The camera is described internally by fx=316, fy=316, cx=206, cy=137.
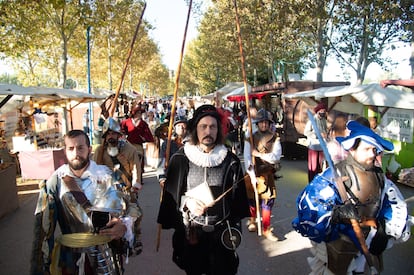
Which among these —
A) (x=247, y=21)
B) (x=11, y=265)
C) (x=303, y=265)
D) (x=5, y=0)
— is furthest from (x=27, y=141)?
(x=247, y=21)

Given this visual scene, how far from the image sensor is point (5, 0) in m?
8.12

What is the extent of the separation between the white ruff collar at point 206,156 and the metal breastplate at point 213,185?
0.04 metres

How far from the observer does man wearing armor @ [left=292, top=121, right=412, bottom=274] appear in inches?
86.4

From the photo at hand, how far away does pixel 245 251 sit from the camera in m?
4.12

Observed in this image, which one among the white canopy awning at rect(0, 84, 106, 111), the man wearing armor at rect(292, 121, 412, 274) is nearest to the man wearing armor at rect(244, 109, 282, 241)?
the man wearing armor at rect(292, 121, 412, 274)

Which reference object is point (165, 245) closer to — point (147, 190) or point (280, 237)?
point (280, 237)

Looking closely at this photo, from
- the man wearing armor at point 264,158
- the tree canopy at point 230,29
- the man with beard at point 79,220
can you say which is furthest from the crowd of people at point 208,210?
the tree canopy at point 230,29

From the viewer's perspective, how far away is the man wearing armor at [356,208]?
2193mm

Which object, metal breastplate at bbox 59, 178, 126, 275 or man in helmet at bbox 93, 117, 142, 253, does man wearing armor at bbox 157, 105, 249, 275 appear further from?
man in helmet at bbox 93, 117, 142, 253

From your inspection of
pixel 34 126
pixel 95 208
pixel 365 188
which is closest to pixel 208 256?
pixel 95 208

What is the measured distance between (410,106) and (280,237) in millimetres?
3275

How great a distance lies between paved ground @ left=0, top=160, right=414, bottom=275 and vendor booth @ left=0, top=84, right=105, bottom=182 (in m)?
2.37

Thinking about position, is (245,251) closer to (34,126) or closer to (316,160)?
(316,160)

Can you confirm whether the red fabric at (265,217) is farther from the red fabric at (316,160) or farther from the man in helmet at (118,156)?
the red fabric at (316,160)
